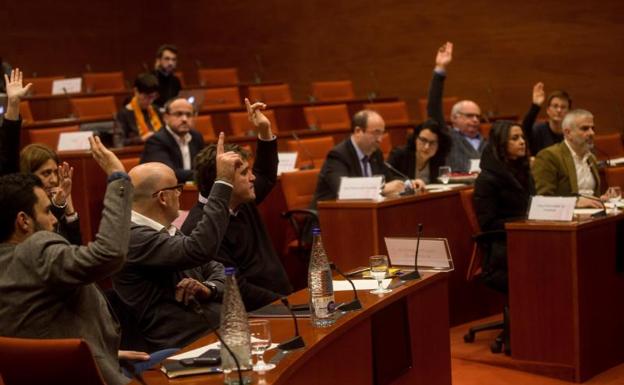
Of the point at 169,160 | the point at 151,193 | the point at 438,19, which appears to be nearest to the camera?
the point at 151,193

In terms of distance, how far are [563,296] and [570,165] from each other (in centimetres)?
129

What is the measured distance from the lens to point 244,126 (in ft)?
29.2

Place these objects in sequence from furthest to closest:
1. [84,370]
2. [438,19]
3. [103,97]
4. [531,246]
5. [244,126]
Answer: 1. [438,19]
2. [103,97]
3. [244,126]
4. [531,246]
5. [84,370]

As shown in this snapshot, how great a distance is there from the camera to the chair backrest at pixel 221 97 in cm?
1025

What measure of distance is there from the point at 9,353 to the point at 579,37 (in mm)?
8634

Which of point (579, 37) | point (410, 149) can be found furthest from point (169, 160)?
point (579, 37)

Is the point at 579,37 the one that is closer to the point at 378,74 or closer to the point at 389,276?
the point at 378,74

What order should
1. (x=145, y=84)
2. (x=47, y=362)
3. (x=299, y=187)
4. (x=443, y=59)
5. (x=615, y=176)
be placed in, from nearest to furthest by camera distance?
(x=47, y=362) → (x=615, y=176) → (x=299, y=187) → (x=443, y=59) → (x=145, y=84)

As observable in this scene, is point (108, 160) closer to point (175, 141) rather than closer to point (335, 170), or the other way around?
point (335, 170)

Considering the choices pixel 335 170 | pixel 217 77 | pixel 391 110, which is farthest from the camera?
pixel 217 77

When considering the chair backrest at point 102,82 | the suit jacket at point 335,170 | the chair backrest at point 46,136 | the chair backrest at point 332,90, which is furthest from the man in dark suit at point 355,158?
the chair backrest at point 102,82

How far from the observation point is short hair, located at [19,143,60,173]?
4.00 meters

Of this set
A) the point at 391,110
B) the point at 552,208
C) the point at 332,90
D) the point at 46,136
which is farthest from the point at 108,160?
the point at 332,90

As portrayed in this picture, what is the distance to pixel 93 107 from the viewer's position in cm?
A: 943
